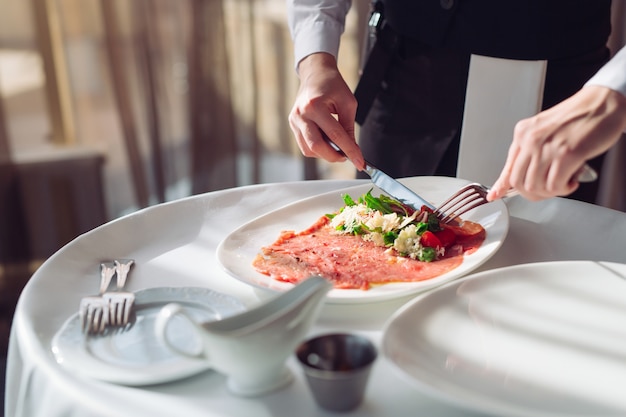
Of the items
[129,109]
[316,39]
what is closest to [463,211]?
[316,39]

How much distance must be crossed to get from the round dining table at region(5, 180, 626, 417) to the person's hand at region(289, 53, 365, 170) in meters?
0.13

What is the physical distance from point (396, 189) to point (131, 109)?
1591 millimetres

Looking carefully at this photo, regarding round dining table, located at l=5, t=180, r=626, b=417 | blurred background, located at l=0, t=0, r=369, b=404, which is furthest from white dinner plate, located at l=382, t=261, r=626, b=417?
blurred background, located at l=0, t=0, r=369, b=404

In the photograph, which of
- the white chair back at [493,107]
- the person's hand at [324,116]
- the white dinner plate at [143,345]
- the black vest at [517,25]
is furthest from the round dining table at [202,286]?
the black vest at [517,25]

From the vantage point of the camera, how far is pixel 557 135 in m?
0.89

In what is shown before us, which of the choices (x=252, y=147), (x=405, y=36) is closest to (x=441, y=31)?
(x=405, y=36)

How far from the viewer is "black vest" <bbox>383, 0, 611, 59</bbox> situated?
140 cm

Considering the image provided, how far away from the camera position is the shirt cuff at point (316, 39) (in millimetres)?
1422

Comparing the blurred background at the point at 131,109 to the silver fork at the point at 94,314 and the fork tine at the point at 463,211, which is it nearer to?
the fork tine at the point at 463,211

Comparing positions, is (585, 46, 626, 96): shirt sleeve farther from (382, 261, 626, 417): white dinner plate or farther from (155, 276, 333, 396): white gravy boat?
(155, 276, 333, 396): white gravy boat

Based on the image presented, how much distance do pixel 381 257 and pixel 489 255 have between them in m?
0.16

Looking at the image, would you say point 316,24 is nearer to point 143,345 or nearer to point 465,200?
point 465,200

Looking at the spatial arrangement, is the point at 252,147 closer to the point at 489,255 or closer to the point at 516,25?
the point at 516,25

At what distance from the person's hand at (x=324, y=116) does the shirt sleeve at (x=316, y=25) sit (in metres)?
0.08
